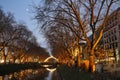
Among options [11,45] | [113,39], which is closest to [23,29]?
[11,45]

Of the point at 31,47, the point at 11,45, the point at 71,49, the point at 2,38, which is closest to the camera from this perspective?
the point at 71,49

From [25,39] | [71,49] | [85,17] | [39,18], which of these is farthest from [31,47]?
[39,18]

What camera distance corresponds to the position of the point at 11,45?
85.7 metres

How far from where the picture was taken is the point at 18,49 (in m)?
101

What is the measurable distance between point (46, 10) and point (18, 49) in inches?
2953

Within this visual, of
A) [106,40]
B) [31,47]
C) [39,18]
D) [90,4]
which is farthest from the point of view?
[106,40]

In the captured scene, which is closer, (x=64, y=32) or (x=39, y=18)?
(x=39, y=18)

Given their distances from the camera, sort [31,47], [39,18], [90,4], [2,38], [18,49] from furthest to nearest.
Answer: [31,47] < [18,49] < [2,38] < [39,18] < [90,4]

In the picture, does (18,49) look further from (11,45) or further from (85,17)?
(85,17)

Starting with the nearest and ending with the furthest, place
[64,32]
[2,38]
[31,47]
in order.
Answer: [64,32], [2,38], [31,47]

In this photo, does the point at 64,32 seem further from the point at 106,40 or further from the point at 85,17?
the point at 106,40

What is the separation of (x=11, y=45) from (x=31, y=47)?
32766mm

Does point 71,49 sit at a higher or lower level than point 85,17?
lower

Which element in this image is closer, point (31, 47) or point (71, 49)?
point (71, 49)
